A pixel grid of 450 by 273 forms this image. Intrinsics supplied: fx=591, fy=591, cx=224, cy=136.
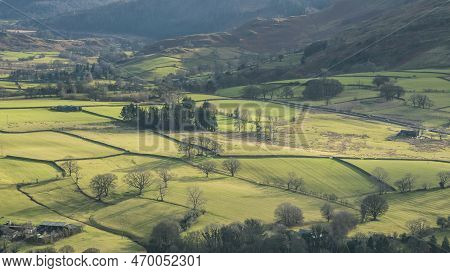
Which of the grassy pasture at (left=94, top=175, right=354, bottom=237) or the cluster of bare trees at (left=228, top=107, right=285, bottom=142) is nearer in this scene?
the grassy pasture at (left=94, top=175, right=354, bottom=237)

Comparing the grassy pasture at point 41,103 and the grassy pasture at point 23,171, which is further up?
the grassy pasture at point 41,103

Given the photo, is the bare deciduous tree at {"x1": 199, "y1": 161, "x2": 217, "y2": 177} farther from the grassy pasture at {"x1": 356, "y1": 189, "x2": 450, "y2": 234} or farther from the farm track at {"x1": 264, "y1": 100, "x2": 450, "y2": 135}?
the farm track at {"x1": 264, "y1": 100, "x2": 450, "y2": 135}

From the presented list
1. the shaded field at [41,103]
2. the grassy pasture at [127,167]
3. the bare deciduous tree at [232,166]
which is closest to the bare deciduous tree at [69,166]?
the grassy pasture at [127,167]

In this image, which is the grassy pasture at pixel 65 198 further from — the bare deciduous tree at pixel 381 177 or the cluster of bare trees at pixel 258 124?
the cluster of bare trees at pixel 258 124

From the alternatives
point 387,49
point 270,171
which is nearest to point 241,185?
point 270,171

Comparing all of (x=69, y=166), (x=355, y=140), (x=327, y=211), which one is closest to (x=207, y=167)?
(x=69, y=166)

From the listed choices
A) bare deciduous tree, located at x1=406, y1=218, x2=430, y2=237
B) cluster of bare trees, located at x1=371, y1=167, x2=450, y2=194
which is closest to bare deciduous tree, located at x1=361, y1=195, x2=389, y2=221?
bare deciduous tree, located at x1=406, y1=218, x2=430, y2=237
